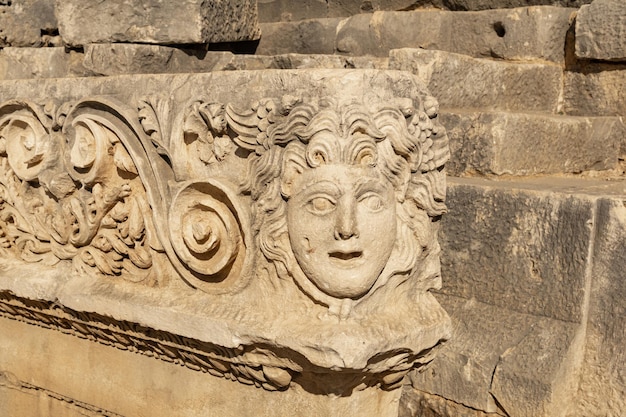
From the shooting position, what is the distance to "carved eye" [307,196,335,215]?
2121mm

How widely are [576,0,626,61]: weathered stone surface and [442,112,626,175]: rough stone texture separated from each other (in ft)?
1.10

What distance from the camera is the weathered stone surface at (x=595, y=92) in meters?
3.68

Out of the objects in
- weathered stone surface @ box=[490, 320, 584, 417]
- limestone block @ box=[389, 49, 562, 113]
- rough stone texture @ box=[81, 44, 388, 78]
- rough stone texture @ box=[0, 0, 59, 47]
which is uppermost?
rough stone texture @ box=[0, 0, 59, 47]

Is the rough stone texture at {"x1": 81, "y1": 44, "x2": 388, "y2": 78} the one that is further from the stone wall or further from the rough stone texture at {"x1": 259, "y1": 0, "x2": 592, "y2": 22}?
the rough stone texture at {"x1": 259, "y1": 0, "x2": 592, "y2": 22}

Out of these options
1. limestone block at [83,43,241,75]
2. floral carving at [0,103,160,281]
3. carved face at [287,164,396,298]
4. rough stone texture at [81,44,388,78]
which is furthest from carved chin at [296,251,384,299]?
limestone block at [83,43,241,75]

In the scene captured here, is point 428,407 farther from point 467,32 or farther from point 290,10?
point 290,10

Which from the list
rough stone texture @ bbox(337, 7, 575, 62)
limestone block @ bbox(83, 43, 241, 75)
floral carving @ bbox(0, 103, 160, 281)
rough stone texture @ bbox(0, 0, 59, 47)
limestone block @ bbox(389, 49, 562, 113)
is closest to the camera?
floral carving @ bbox(0, 103, 160, 281)

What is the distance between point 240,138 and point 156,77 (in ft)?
1.57

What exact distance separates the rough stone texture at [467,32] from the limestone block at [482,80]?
15 centimetres

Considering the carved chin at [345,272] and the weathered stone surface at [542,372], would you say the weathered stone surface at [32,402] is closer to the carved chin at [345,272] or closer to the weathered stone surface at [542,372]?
the carved chin at [345,272]

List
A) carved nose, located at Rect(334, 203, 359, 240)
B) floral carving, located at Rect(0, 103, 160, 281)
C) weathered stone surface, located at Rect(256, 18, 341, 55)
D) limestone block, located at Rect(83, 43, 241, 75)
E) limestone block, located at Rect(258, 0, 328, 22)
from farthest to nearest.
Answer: limestone block, located at Rect(258, 0, 328, 22)
weathered stone surface, located at Rect(256, 18, 341, 55)
limestone block, located at Rect(83, 43, 241, 75)
floral carving, located at Rect(0, 103, 160, 281)
carved nose, located at Rect(334, 203, 359, 240)

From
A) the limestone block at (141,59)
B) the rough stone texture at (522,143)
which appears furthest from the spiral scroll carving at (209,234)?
the limestone block at (141,59)

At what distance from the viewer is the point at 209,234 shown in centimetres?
241

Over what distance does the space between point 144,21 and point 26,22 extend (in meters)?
1.03
